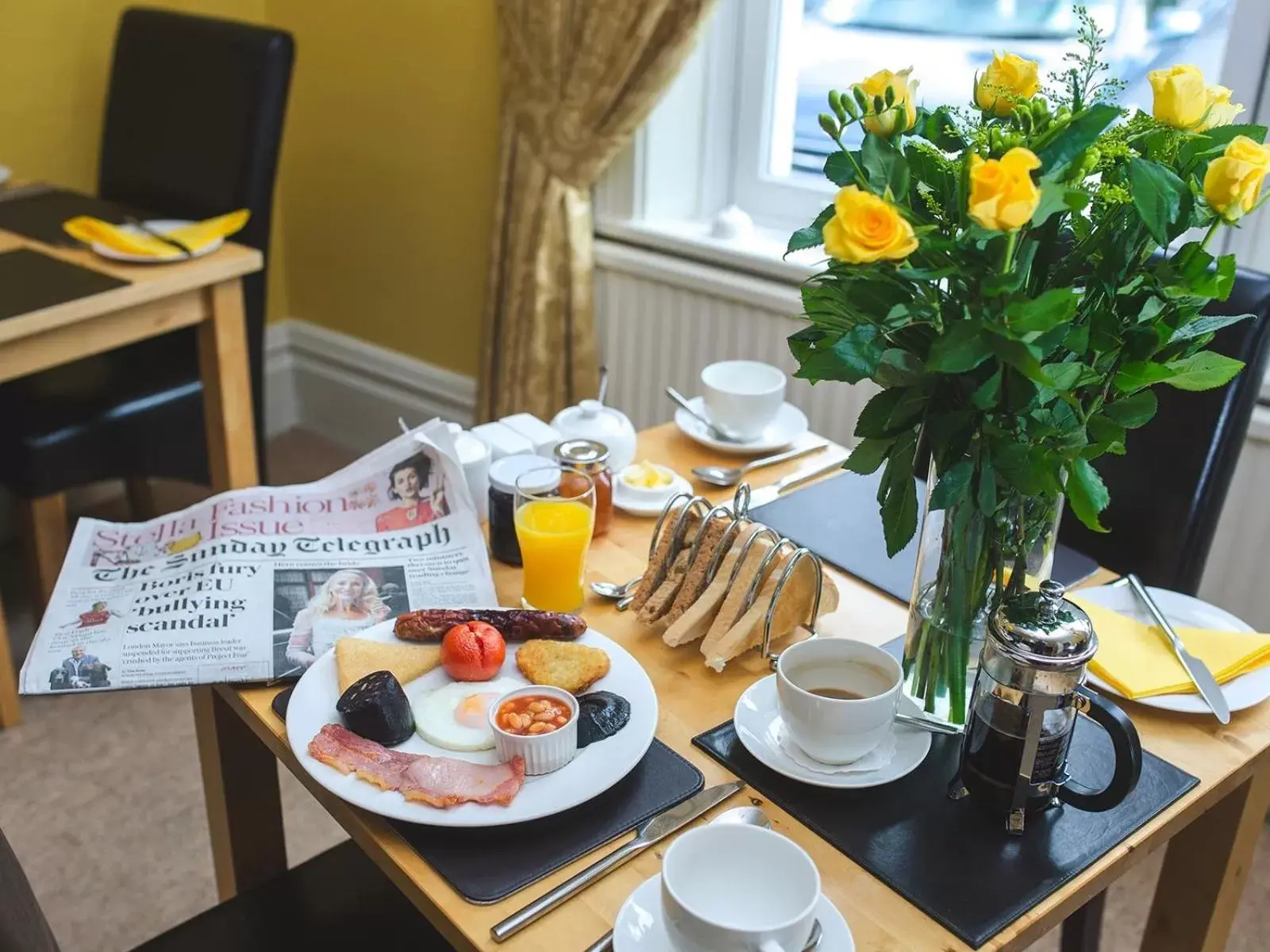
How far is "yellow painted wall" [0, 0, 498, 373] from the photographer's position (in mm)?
2615

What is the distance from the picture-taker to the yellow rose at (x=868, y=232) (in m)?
0.75

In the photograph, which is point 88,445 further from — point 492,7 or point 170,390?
point 492,7

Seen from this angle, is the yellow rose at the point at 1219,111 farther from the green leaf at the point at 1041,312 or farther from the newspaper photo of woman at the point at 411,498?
the newspaper photo of woman at the point at 411,498

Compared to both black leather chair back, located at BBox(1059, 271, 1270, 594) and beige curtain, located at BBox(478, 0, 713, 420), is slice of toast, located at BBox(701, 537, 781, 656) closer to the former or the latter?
black leather chair back, located at BBox(1059, 271, 1270, 594)

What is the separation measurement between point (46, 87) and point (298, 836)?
1744 millimetres

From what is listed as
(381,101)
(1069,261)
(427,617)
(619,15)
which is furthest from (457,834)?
(381,101)

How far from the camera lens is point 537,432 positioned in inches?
56.4

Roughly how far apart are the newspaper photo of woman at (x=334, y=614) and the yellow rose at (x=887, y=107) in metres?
0.63

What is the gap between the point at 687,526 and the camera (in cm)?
120

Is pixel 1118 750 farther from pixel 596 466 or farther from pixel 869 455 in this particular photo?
pixel 596 466

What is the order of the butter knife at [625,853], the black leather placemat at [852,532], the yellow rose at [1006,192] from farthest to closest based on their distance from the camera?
the black leather placemat at [852,532] < the butter knife at [625,853] < the yellow rose at [1006,192]

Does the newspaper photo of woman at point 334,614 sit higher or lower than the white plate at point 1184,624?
lower

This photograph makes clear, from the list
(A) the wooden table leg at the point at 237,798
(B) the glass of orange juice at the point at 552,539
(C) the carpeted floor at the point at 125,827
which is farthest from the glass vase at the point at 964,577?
(C) the carpeted floor at the point at 125,827

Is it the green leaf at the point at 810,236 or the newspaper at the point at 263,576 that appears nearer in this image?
the green leaf at the point at 810,236
